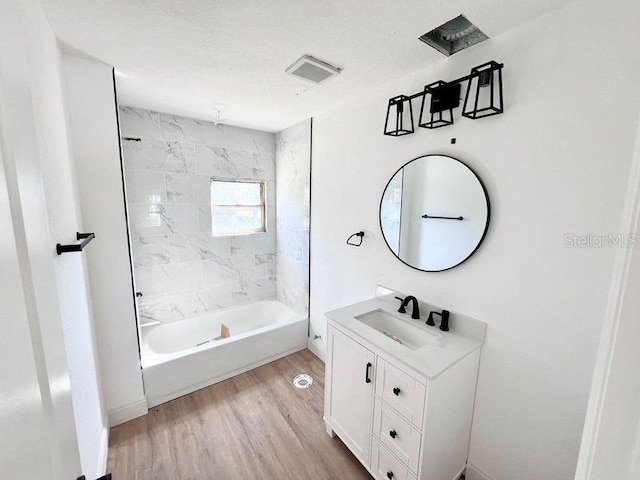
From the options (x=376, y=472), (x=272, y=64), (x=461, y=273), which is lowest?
(x=376, y=472)

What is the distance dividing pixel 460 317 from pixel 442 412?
513 mm

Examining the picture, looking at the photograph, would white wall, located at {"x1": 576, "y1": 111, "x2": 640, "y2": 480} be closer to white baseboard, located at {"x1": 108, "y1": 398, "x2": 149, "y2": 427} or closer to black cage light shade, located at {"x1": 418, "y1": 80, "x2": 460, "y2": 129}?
black cage light shade, located at {"x1": 418, "y1": 80, "x2": 460, "y2": 129}

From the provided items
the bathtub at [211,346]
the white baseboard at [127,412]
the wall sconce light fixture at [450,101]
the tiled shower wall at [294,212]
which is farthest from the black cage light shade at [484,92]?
the white baseboard at [127,412]

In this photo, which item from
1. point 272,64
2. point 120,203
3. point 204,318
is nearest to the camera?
point 272,64

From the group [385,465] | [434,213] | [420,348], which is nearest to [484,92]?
[434,213]

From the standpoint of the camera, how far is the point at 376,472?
151cm

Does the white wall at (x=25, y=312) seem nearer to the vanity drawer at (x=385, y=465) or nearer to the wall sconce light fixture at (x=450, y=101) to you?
the vanity drawer at (x=385, y=465)

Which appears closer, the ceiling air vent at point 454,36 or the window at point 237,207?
the ceiling air vent at point 454,36

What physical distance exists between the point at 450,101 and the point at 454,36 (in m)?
0.34

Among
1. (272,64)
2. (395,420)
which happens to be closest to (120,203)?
(272,64)

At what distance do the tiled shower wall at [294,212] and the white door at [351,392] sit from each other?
123 cm

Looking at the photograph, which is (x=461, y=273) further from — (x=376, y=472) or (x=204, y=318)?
(x=204, y=318)

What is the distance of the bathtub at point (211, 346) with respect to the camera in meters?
2.14

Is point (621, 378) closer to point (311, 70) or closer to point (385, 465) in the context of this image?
point (385, 465)
